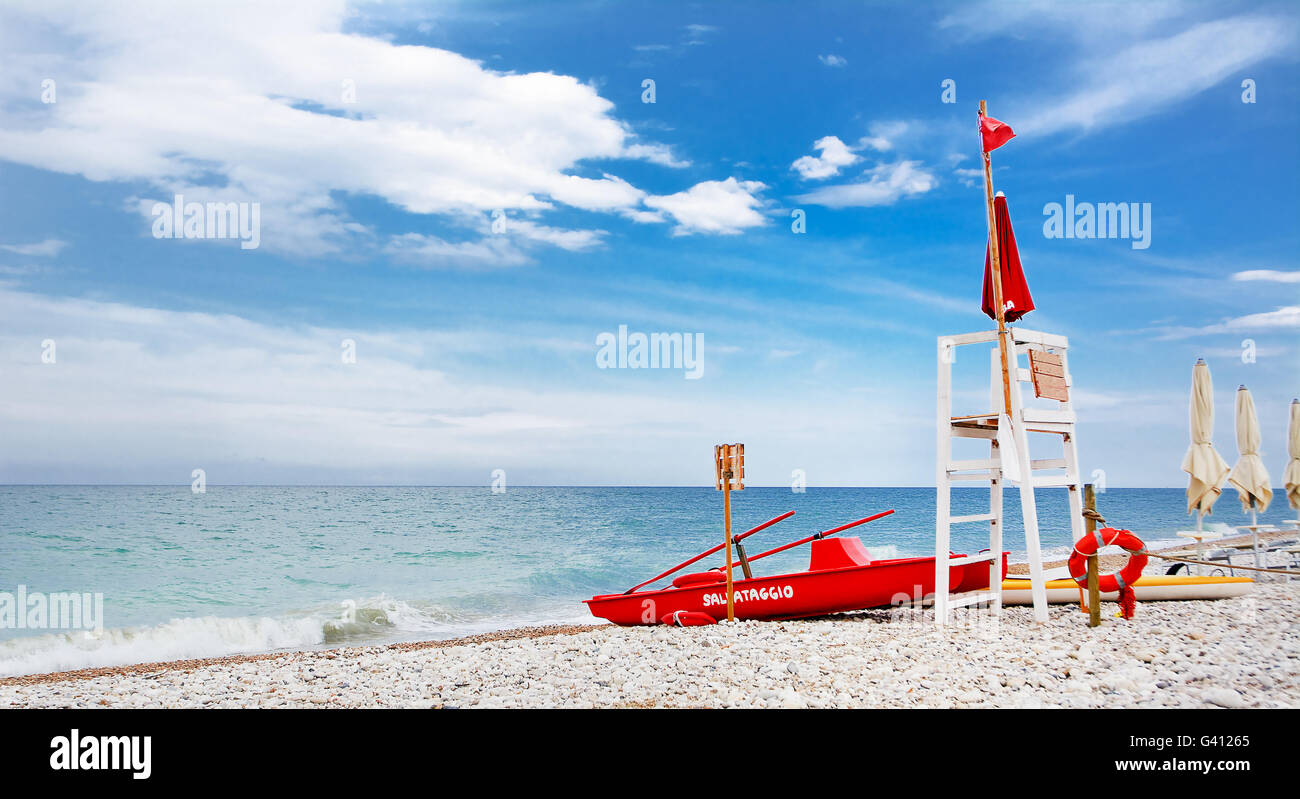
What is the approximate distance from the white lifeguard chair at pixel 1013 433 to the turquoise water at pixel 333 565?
30.4ft

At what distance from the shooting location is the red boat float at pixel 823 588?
8711mm

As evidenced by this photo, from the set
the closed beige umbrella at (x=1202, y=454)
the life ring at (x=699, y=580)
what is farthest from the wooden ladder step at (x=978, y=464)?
the closed beige umbrella at (x=1202, y=454)

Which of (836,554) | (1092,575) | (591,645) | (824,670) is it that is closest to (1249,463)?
(1092,575)

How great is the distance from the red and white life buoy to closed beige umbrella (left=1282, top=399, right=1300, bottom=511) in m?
6.99

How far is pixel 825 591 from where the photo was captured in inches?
353

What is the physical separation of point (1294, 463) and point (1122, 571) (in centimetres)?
753

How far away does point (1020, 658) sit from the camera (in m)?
6.17

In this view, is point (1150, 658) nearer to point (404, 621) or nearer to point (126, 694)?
point (126, 694)

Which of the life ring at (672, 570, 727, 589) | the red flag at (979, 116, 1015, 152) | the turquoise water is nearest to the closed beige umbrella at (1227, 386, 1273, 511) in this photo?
the red flag at (979, 116, 1015, 152)

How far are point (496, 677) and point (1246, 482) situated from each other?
11989 mm

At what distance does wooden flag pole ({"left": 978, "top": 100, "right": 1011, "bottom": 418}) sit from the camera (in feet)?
24.3

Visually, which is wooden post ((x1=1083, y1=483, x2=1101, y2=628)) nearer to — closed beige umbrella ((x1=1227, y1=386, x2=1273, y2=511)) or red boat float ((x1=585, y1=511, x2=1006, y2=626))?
red boat float ((x1=585, y1=511, x2=1006, y2=626))

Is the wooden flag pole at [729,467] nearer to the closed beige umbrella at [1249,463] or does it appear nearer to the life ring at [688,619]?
the life ring at [688,619]

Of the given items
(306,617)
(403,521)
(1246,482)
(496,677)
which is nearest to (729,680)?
(496,677)
